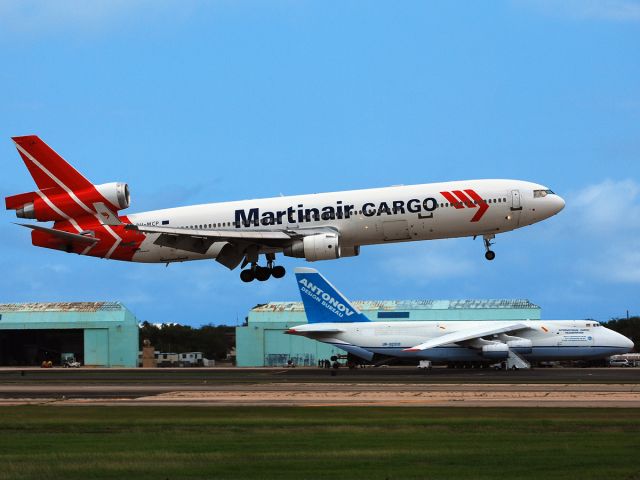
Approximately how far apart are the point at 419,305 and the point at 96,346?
4120cm

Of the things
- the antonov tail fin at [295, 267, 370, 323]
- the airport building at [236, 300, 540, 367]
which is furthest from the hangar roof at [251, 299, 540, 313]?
the antonov tail fin at [295, 267, 370, 323]

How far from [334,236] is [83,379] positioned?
24.7 m

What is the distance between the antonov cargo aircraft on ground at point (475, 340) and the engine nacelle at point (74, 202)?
27.3 m

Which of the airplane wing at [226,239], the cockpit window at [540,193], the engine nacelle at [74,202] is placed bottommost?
the airplane wing at [226,239]

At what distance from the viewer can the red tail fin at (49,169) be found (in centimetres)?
7225

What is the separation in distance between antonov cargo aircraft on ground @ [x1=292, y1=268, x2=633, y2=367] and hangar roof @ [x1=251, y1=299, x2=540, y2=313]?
4198 cm

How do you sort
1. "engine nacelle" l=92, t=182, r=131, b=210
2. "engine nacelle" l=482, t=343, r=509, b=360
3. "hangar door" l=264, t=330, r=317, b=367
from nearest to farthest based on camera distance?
"engine nacelle" l=92, t=182, r=131, b=210
"engine nacelle" l=482, t=343, r=509, b=360
"hangar door" l=264, t=330, r=317, b=367

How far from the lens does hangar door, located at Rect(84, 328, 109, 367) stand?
13162cm

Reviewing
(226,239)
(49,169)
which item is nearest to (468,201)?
(226,239)

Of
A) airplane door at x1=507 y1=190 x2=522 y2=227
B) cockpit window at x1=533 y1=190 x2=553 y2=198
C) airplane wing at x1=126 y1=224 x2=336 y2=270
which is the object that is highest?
cockpit window at x1=533 y1=190 x2=553 y2=198

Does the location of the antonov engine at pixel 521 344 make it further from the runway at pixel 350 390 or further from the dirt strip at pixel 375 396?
the dirt strip at pixel 375 396

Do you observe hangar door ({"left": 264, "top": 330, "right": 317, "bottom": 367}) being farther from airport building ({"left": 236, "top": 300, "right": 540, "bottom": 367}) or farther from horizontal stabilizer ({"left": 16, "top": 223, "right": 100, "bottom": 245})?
horizontal stabilizer ({"left": 16, "top": 223, "right": 100, "bottom": 245})

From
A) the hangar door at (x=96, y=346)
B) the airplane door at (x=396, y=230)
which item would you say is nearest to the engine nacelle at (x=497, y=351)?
the airplane door at (x=396, y=230)
